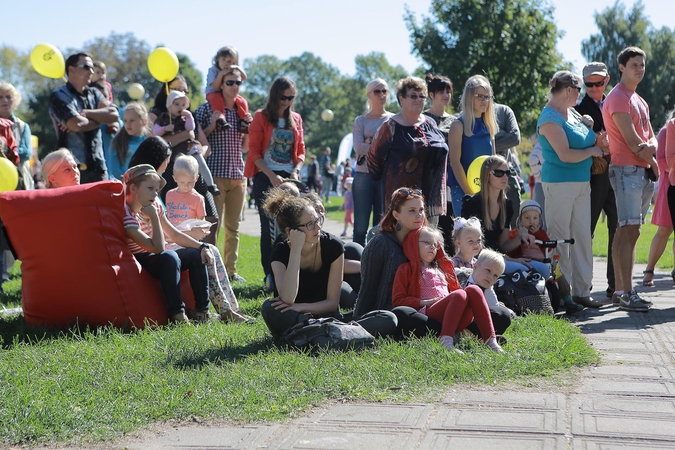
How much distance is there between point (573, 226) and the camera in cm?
751

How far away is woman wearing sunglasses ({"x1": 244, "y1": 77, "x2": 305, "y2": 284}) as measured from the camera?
8492 millimetres

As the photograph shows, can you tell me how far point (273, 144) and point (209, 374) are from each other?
4295mm

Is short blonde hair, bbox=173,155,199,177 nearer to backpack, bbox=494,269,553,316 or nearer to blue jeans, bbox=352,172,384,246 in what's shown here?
blue jeans, bbox=352,172,384,246

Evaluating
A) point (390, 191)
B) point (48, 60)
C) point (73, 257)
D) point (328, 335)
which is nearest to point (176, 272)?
point (73, 257)

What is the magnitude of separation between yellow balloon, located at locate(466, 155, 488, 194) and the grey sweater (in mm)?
2007

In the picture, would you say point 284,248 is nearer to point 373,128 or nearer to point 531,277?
point 531,277

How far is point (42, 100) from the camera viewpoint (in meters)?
56.2

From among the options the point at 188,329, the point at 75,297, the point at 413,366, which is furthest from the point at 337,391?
the point at 75,297

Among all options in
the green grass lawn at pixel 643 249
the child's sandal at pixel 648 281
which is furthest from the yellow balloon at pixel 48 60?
the green grass lawn at pixel 643 249

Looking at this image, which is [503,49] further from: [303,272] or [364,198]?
[303,272]

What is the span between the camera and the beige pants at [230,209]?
916 centimetres

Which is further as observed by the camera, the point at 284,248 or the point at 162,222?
the point at 162,222

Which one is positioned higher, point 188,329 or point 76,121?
point 76,121

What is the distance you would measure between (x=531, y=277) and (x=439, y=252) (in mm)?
1293
